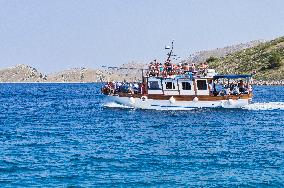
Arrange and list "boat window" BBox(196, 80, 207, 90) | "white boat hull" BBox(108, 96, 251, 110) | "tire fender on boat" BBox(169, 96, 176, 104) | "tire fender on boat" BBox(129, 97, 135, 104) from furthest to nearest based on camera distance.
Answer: "tire fender on boat" BBox(129, 97, 135, 104) < "white boat hull" BBox(108, 96, 251, 110) < "boat window" BBox(196, 80, 207, 90) < "tire fender on boat" BBox(169, 96, 176, 104)

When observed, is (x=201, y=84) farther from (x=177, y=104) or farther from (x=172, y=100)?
(x=172, y=100)

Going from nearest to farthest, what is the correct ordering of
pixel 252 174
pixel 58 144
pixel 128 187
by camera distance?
pixel 128 187 → pixel 252 174 → pixel 58 144

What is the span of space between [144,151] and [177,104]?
34009 mm

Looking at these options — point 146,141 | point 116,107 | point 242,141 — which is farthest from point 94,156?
point 116,107

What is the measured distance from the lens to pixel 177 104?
75125 millimetres

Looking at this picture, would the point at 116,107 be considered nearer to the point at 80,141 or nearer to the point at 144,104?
the point at 144,104

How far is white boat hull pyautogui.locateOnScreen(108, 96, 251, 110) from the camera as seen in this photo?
75.2m

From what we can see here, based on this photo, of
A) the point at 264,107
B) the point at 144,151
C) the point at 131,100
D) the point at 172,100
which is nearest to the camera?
the point at 144,151

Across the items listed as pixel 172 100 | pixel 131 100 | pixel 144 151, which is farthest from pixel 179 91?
pixel 144 151

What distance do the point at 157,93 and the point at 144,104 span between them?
101 inches

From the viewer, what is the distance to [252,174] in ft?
109

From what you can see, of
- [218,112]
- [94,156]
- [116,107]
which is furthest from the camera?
[116,107]

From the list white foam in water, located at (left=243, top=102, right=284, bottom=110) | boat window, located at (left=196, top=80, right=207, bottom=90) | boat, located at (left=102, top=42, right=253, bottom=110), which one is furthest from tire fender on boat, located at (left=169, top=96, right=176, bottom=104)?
white foam in water, located at (left=243, top=102, right=284, bottom=110)

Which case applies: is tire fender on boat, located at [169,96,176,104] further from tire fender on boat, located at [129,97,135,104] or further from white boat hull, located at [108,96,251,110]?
tire fender on boat, located at [129,97,135,104]
